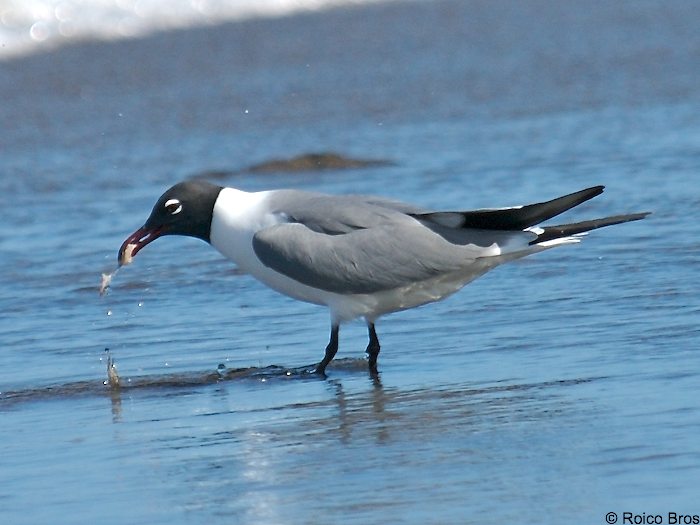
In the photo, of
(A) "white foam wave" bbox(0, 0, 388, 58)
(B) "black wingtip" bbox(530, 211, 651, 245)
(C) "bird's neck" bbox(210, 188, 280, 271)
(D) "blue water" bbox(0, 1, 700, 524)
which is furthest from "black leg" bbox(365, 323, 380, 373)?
(A) "white foam wave" bbox(0, 0, 388, 58)

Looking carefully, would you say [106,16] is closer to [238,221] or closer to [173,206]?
[173,206]

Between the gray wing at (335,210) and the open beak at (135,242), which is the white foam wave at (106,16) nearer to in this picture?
the open beak at (135,242)

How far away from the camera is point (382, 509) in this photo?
4.70 metres

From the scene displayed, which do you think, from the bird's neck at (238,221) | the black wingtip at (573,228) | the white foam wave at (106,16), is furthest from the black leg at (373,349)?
the white foam wave at (106,16)

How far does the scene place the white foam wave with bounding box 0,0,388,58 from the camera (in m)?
27.9

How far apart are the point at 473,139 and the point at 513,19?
11771 mm

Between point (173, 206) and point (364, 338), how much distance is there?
3.85 feet

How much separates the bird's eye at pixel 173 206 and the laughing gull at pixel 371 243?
0.21m

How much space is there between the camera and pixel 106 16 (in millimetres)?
30266

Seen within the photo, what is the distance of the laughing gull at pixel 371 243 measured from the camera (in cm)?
693

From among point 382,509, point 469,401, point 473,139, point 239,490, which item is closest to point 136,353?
point 469,401

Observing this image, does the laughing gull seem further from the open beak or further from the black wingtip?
the open beak

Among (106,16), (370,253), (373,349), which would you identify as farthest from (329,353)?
(106,16)

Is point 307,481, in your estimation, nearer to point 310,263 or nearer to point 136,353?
point 310,263
